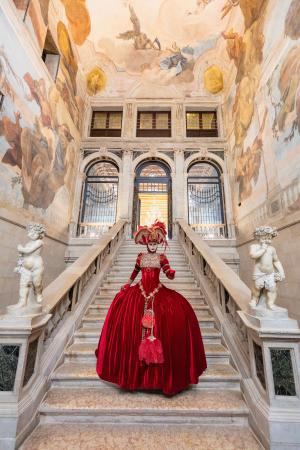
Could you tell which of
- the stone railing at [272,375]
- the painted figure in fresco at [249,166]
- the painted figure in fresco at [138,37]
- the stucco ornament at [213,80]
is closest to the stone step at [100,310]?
the stone railing at [272,375]

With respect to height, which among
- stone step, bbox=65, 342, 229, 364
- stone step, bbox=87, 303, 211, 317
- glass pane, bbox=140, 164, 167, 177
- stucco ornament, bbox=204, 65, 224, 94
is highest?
stucco ornament, bbox=204, 65, 224, 94

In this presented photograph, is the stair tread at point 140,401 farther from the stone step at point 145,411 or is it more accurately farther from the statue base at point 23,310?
the statue base at point 23,310

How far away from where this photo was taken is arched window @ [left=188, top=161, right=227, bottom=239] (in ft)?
28.2

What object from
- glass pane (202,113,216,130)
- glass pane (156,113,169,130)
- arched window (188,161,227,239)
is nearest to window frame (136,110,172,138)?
glass pane (156,113,169,130)

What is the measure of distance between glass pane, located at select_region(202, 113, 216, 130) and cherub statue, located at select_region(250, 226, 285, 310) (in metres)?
9.47

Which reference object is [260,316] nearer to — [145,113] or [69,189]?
[69,189]

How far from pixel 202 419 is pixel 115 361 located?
2.93 feet

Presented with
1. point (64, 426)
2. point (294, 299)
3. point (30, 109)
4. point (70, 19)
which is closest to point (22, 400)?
point (64, 426)

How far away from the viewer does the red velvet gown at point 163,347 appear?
6.32 feet

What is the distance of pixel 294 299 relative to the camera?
4375mm

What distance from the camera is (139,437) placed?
168cm

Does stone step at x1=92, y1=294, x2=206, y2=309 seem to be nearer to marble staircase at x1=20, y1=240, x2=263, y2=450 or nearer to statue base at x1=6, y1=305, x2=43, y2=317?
marble staircase at x1=20, y1=240, x2=263, y2=450

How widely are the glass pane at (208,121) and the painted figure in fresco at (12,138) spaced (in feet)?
26.1

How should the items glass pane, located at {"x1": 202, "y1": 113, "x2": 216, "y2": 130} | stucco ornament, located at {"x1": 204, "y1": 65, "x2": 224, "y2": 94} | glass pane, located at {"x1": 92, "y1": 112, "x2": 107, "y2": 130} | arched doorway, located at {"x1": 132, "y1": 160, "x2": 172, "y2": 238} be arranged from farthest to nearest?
1. glass pane, located at {"x1": 92, "y1": 112, "x2": 107, "y2": 130}
2. glass pane, located at {"x1": 202, "y1": 113, "x2": 216, "y2": 130}
3. stucco ornament, located at {"x1": 204, "y1": 65, "x2": 224, "y2": 94}
4. arched doorway, located at {"x1": 132, "y1": 160, "x2": 172, "y2": 238}
